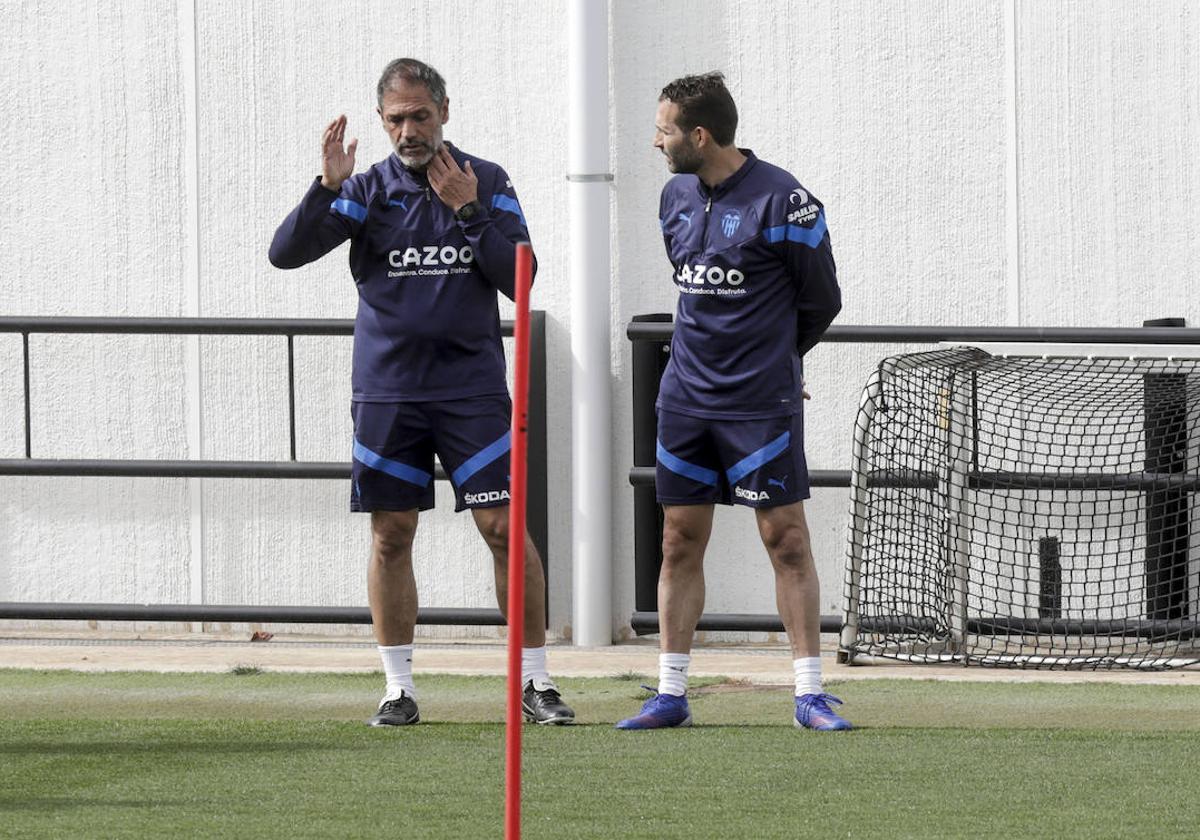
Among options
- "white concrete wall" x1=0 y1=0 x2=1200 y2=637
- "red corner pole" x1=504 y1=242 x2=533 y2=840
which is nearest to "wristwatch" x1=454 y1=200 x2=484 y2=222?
"red corner pole" x1=504 y1=242 x2=533 y2=840

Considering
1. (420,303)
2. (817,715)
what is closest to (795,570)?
(817,715)

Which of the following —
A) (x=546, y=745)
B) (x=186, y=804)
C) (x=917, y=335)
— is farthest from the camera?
(x=917, y=335)

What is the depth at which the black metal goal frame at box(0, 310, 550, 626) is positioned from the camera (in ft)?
24.9

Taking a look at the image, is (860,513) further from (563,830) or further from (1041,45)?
(563,830)

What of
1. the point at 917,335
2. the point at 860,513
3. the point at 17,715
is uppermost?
the point at 917,335

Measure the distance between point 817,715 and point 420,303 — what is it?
1580 mm

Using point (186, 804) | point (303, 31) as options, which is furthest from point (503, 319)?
point (186, 804)

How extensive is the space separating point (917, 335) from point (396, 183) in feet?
8.08

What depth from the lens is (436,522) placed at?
7.94 meters

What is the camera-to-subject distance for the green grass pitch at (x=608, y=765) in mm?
4176

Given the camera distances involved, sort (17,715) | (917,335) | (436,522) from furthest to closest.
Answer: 1. (436,522)
2. (917,335)
3. (17,715)

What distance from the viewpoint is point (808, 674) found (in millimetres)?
5527

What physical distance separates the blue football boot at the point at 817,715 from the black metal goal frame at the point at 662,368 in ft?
5.66

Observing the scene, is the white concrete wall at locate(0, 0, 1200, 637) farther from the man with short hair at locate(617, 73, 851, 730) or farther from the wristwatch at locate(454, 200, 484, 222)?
the wristwatch at locate(454, 200, 484, 222)
